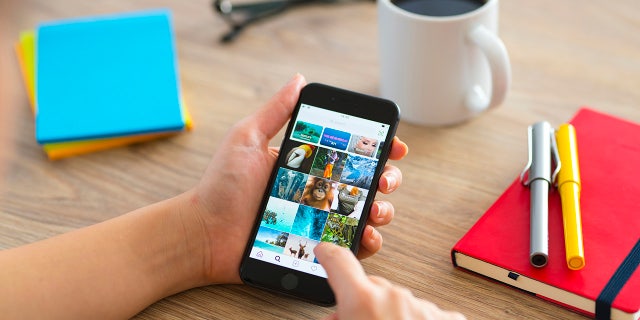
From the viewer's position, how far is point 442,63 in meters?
0.93

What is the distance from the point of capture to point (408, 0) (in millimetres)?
962

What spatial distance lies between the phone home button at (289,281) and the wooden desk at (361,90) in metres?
0.03

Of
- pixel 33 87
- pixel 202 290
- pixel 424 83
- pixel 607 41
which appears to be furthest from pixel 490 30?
pixel 33 87

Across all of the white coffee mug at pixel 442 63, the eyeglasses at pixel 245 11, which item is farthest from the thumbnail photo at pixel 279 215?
the eyeglasses at pixel 245 11

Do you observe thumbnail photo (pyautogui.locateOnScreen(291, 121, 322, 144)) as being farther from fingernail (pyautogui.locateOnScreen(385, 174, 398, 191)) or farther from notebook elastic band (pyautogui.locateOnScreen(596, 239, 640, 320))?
notebook elastic band (pyautogui.locateOnScreen(596, 239, 640, 320))

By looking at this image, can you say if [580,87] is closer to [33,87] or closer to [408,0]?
[408,0]

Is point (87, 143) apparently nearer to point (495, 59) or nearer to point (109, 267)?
point (109, 267)

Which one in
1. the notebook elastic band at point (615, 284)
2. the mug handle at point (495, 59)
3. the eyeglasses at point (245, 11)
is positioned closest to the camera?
the notebook elastic band at point (615, 284)

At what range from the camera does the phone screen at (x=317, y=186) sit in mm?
753

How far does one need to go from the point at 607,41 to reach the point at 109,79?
705mm

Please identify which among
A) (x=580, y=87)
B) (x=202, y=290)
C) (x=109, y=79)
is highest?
(x=109, y=79)

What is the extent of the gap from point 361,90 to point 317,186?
31 centimetres

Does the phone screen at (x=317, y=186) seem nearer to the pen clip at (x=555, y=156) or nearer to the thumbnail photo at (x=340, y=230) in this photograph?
the thumbnail photo at (x=340, y=230)

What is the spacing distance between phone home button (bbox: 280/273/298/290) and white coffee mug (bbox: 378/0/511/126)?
1.09 ft
